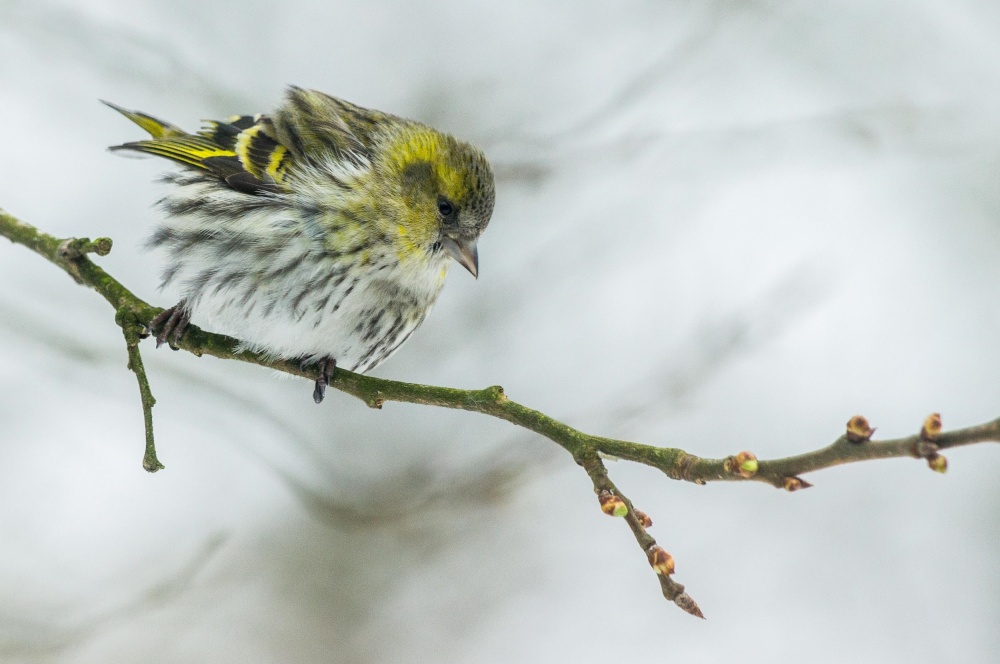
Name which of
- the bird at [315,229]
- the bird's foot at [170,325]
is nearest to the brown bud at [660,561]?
the bird at [315,229]

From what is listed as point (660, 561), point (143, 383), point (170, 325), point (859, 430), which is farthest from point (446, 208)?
point (859, 430)

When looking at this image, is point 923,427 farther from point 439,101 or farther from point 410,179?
point 439,101

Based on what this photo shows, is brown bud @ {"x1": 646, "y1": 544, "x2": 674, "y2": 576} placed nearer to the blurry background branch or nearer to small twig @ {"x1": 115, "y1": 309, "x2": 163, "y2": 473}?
the blurry background branch

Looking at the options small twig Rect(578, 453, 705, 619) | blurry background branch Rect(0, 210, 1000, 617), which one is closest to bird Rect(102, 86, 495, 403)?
blurry background branch Rect(0, 210, 1000, 617)

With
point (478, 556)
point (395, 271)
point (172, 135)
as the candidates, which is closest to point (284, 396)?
point (478, 556)

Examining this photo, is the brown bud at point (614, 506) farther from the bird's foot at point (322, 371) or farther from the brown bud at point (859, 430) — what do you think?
the bird's foot at point (322, 371)

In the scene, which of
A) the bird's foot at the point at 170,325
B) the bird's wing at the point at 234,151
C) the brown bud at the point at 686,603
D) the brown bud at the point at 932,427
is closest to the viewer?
the brown bud at the point at 932,427
